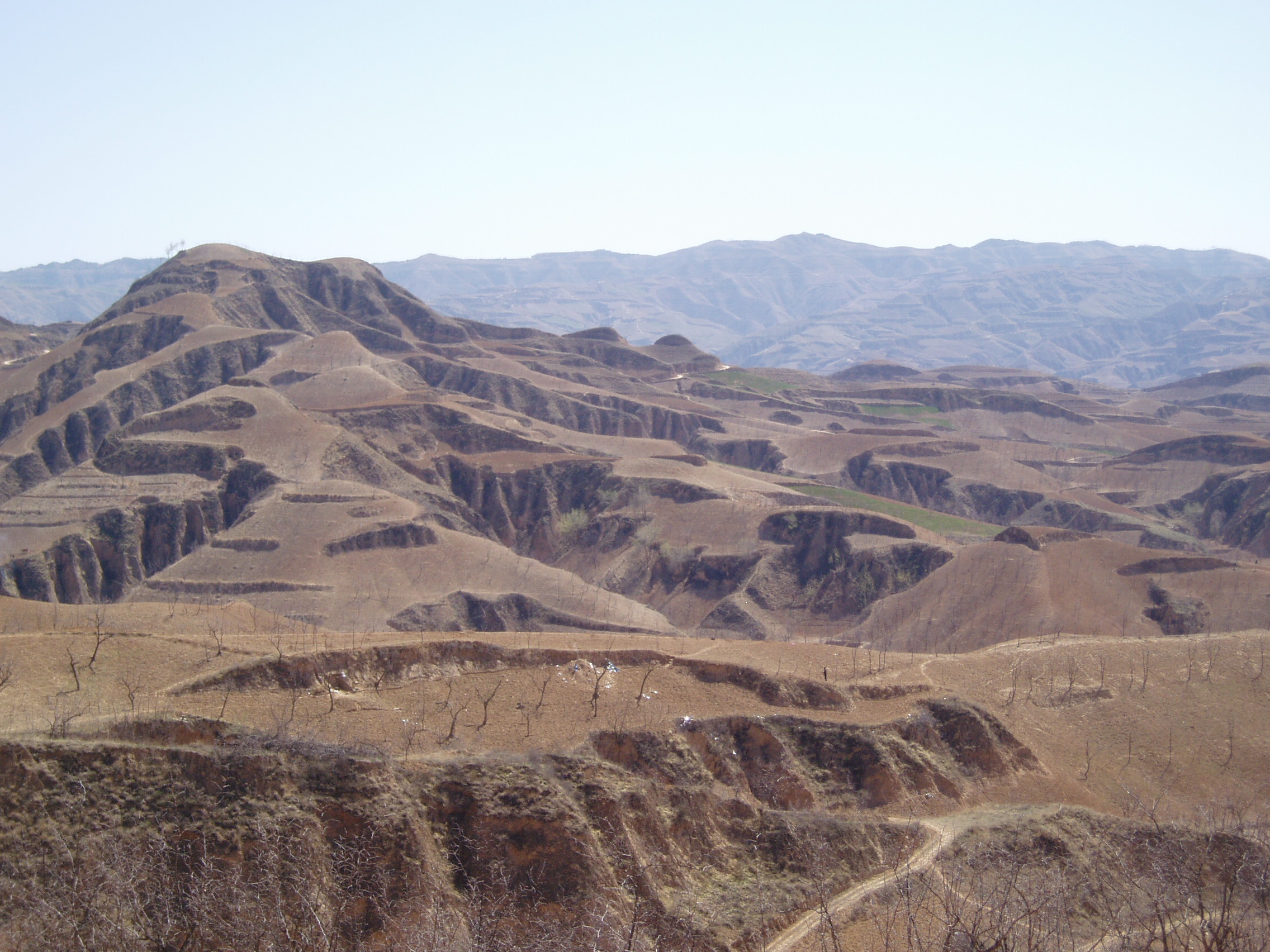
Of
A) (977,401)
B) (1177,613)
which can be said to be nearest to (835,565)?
(1177,613)

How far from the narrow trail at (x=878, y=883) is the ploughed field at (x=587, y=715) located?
138mm

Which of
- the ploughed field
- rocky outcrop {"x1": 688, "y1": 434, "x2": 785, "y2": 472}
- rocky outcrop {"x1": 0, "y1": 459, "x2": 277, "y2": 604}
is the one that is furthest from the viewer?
rocky outcrop {"x1": 688, "y1": 434, "x2": 785, "y2": 472}

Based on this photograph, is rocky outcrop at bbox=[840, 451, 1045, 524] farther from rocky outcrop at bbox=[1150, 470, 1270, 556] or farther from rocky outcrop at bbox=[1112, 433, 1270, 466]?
rocky outcrop at bbox=[1112, 433, 1270, 466]

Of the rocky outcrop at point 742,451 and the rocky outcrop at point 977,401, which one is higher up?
the rocky outcrop at point 977,401

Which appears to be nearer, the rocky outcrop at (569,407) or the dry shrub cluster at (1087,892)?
the dry shrub cluster at (1087,892)

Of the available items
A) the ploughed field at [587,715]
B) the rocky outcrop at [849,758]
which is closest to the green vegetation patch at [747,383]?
the ploughed field at [587,715]

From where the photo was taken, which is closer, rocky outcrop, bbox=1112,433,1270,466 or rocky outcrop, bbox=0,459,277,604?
rocky outcrop, bbox=0,459,277,604

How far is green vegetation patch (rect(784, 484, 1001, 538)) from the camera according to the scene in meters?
104

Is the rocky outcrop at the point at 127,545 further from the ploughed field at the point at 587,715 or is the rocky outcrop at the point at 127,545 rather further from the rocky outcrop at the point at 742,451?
the rocky outcrop at the point at 742,451

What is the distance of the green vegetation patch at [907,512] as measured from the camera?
340 feet

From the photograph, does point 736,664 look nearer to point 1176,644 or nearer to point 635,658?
point 635,658

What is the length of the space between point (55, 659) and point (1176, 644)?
44808 millimetres

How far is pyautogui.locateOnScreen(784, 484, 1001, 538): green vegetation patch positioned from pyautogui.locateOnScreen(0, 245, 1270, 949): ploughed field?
134cm

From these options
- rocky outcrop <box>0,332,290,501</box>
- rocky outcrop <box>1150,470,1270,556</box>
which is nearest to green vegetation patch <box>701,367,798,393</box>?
rocky outcrop <box>1150,470,1270,556</box>
